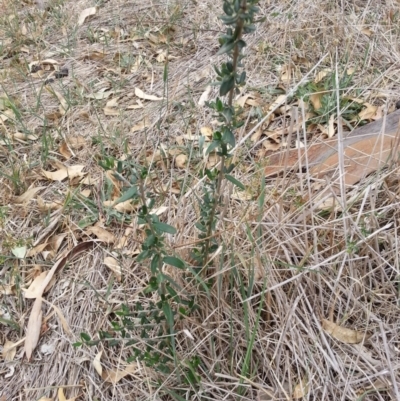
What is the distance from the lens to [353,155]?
159 cm

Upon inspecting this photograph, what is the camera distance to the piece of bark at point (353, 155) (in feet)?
4.90

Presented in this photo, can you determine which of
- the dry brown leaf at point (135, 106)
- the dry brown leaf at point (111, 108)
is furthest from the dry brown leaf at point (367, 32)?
the dry brown leaf at point (111, 108)

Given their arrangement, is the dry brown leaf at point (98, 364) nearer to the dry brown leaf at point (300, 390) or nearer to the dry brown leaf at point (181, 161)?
the dry brown leaf at point (300, 390)

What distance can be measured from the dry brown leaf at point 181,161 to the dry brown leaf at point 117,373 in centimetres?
78

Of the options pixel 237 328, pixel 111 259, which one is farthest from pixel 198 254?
pixel 111 259

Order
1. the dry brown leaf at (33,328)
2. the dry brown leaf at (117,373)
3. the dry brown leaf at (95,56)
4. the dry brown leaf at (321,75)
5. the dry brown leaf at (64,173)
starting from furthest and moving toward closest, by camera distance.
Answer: the dry brown leaf at (95,56) < the dry brown leaf at (321,75) < the dry brown leaf at (64,173) < the dry brown leaf at (33,328) < the dry brown leaf at (117,373)

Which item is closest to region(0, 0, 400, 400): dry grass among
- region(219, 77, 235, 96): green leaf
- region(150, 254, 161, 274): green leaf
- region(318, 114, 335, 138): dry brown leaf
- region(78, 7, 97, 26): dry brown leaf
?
region(150, 254, 161, 274): green leaf

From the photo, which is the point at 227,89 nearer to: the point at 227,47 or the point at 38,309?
the point at 227,47

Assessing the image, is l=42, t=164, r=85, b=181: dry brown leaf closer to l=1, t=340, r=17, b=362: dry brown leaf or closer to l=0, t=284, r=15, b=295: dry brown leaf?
l=0, t=284, r=15, b=295: dry brown leaf

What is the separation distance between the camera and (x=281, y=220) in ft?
4.16

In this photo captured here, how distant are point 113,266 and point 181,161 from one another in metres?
0.52

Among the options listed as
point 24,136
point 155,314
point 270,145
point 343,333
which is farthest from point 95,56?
point 343,333

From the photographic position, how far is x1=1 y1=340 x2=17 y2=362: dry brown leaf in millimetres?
1372

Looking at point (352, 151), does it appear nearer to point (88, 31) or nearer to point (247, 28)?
point (247, 28)
